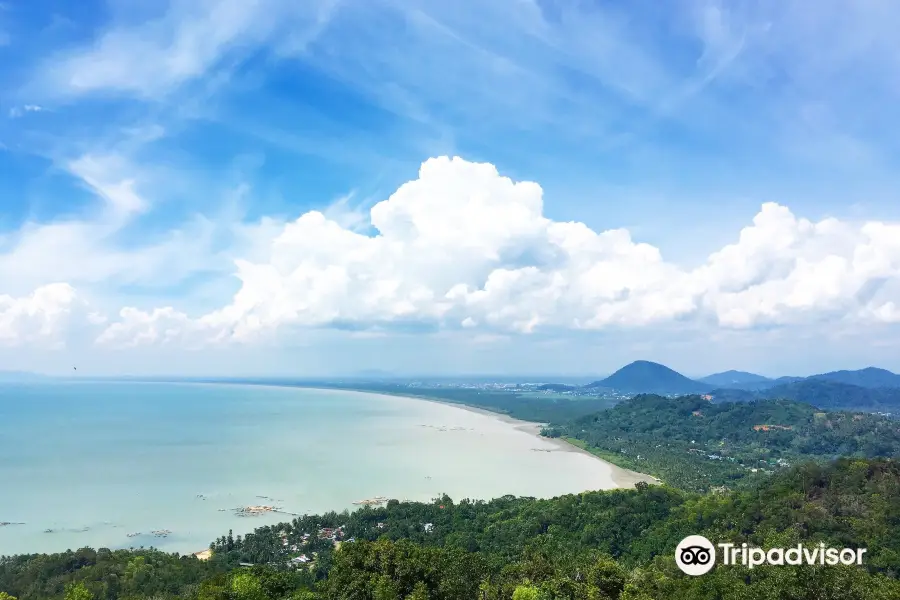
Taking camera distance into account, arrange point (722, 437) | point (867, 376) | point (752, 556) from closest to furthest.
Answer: point (752, 556), point (722, 437), point (867, 376)

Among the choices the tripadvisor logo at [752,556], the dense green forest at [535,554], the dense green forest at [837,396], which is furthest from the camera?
the dense green forest at [837,396]

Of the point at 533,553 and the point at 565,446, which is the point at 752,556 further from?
the point at 565,446

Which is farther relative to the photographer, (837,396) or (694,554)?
(837,396)

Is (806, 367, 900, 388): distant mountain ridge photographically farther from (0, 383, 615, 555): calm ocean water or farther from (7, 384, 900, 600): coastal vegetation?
(7, 384, 900, 600): coastal vegetation

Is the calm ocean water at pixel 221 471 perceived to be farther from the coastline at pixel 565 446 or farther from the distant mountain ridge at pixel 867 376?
the distant mountain ridge at pixel 867 376

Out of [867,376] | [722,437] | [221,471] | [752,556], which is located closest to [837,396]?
[722,437]

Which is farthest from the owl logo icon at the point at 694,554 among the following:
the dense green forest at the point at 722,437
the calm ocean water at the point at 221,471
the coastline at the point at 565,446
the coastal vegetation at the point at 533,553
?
the dense green forest at the point at 722,437
